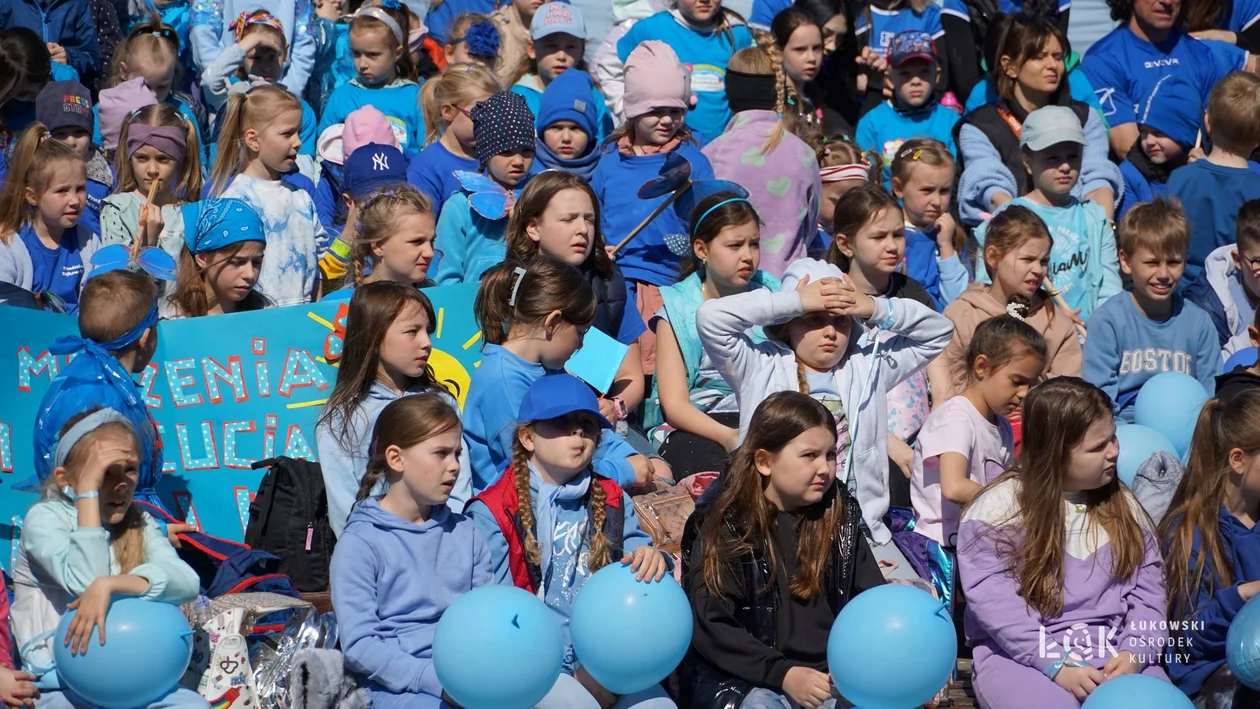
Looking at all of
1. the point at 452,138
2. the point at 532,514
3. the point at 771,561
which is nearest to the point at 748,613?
the point at 771,561

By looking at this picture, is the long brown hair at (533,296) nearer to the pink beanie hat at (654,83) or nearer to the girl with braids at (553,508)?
the girl with braids at (553,508)

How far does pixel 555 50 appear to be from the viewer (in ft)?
29.7

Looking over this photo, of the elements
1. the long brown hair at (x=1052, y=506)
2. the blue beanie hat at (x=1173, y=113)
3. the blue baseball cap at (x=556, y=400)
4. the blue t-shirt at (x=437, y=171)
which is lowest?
the blue beanie hat at (x=1173, y=113)

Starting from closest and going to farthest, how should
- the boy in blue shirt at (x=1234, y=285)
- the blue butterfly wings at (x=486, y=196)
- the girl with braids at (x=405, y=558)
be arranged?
the girl with braids at (x=405, y=558), the blue butterfly wings at (x=486, y=196), the boy in blue shirt at (x=1234, y=285)

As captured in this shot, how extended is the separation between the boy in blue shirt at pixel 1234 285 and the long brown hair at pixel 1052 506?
2681 millimetres

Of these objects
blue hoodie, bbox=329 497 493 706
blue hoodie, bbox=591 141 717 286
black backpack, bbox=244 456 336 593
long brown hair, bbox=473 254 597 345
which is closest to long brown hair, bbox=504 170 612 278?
long brown hair, bbox=473 254 597 345

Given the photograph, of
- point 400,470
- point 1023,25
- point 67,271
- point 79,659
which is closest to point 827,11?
point 1023,25

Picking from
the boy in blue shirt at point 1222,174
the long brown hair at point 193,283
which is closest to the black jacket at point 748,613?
the long brown hair at point 193,283

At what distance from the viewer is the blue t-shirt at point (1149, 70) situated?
31.6ft

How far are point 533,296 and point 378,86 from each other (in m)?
4.01

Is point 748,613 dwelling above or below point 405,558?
below

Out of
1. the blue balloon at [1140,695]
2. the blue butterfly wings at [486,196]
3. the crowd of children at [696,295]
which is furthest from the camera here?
the blue butterfly wings at [486,196]

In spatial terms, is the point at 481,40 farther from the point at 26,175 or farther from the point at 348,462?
the point at 348,462

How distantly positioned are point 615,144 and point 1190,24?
4.74 m
